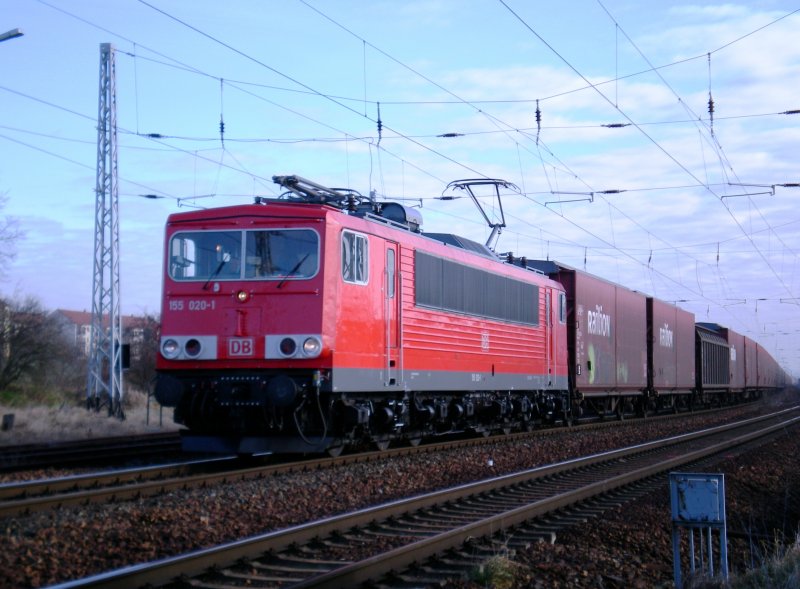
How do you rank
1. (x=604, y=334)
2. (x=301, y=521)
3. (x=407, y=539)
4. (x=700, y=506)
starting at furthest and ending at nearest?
(x=604, y=334) → (x=301, y=521) → (x=407, y=539) → (x=700, y=506)

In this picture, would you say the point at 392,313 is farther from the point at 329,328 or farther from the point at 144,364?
the point at 144,364

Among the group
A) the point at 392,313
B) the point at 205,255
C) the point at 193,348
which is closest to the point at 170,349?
the point at 193,348

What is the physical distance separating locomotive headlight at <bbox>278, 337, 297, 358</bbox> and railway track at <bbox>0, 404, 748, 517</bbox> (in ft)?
5.13

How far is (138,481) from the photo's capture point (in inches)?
448

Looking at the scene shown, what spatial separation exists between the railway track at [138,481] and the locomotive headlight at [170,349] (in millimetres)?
1578

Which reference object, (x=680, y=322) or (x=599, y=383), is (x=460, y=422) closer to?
(x=599, y=383)

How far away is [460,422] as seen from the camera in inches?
706

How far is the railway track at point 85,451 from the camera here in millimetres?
13141

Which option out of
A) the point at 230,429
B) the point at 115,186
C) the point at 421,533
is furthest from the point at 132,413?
the point at 421,533

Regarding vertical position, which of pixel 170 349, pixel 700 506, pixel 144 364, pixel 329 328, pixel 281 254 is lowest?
pixel 700 506

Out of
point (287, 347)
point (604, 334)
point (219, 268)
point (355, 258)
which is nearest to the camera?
point (287, 347)

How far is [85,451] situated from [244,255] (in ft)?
16.1

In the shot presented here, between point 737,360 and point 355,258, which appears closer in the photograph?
point 355,258

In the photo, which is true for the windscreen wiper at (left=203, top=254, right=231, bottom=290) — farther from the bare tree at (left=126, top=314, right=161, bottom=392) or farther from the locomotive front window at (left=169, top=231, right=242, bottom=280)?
the bare tree at (left=126, top=314, right=161, bottom=392)
